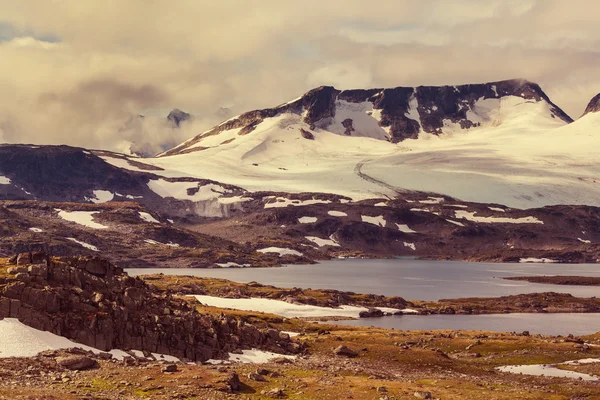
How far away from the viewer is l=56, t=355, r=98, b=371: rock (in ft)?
204

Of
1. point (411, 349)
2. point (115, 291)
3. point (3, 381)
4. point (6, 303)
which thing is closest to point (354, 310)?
point (411, 349)

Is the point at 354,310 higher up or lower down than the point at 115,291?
lower down

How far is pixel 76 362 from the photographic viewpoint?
62531 millimetres

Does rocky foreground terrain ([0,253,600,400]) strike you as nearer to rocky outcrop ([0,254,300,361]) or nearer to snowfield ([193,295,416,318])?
rocky outcrop ([0,254,300,361])

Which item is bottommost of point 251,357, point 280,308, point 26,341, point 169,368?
point 280,308

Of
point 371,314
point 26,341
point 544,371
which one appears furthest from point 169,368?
point 371,314

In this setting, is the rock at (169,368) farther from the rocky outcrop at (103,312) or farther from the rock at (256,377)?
the rocky outcrop at (103,312)

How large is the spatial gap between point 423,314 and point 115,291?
112m

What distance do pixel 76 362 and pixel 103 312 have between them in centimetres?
1013

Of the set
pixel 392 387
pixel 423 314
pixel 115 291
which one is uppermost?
pixel 115 291

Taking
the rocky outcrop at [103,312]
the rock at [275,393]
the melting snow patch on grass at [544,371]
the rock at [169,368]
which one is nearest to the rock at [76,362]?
the rock at [169,368]

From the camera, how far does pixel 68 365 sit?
6222 centimetres

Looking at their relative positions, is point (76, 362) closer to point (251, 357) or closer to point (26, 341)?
point (26, 341)

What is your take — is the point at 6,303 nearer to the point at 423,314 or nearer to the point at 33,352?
the point at 33,352
